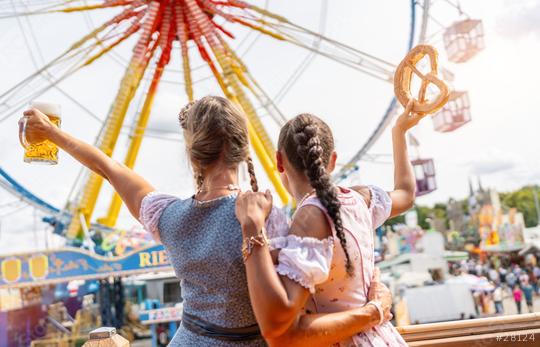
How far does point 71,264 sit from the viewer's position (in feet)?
27.8

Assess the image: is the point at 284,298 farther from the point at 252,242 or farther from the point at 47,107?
the point at 47,107

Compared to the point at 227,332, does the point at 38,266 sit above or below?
above

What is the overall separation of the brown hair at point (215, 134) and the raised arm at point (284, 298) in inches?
4.9

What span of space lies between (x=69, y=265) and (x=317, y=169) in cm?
830

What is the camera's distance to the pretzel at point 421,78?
1.37 meters

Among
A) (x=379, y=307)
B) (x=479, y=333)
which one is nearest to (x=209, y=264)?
(x=379, y=307)

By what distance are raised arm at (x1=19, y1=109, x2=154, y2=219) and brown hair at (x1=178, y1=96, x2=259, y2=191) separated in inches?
6.6

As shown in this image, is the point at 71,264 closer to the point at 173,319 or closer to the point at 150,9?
the point at 173,319

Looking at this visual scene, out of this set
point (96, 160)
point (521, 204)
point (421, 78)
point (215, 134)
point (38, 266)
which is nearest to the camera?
point (215, 134)

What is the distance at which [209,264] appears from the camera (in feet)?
3.27

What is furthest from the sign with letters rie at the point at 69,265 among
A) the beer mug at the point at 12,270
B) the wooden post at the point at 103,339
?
the wooden post at the point at 103,339

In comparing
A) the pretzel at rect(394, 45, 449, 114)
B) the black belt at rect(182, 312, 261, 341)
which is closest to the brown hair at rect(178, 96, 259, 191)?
the black belt at rect(182, 312, 261, 341)

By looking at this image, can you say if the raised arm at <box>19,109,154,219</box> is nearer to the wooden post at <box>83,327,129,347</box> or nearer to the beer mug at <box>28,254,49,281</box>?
the wooden post at <box>83,327,129,347</box>

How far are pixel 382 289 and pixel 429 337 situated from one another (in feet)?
1.76
